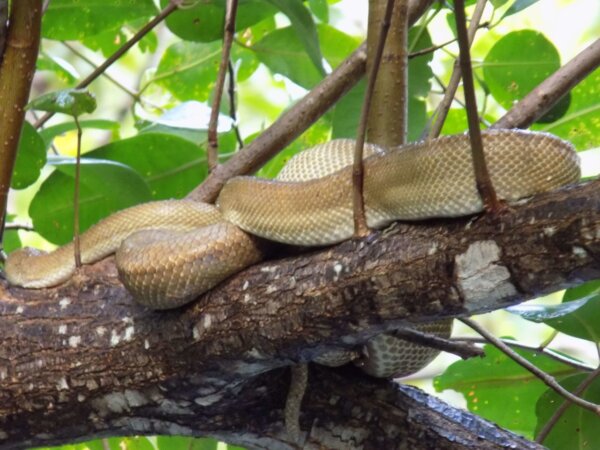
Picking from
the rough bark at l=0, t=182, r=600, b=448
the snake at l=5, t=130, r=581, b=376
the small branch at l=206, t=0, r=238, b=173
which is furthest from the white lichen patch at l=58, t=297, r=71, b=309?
the small branch at l=206, t=0, r=238, b=173

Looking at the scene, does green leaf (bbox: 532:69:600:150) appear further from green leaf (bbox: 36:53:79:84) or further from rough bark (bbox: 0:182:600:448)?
green leaf (bbox: 36:53:79:84)

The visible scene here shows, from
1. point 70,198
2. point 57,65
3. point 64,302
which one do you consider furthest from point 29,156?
point 57,65

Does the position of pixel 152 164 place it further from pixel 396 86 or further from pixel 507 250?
pixel 507 250

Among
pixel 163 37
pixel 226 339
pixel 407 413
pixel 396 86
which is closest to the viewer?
pixel 226 339

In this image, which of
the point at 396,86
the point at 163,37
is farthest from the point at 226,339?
the point at 163,37

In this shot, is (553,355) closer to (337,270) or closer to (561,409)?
(561,409)

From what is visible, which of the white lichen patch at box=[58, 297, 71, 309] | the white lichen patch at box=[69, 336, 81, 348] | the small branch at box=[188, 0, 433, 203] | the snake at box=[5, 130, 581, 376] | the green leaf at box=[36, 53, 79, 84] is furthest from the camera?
the green leaf at box=[36, 53, 79, 84]
